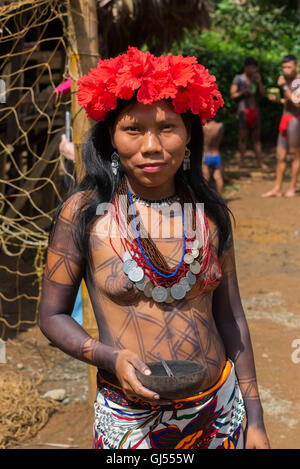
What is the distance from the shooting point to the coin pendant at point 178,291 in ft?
5.48

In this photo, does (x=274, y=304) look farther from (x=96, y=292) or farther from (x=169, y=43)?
(x=169, y=43)

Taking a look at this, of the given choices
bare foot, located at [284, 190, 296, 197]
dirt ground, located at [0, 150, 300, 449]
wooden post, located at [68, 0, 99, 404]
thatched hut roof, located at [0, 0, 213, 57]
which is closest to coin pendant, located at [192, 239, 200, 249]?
wooden post, located at [68, 0, 99, 404]

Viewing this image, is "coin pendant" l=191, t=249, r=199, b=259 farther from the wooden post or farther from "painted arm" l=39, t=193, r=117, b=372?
the wooden post

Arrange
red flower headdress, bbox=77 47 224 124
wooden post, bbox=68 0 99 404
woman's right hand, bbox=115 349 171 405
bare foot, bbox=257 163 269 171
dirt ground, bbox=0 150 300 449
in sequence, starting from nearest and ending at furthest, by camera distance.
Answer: woman's right hand, bbox=115 349 171 405, red flower headdress, bbox=77 47 224 124, wooden post, bbox=68 0 99 404, dirt ground, bbox=0 150 300 449, bare foot, bbox=257 163 269 171

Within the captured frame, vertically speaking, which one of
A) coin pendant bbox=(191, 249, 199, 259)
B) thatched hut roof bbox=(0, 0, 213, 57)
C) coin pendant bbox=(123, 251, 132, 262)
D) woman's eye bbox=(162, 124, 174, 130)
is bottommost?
coin pendant bbox=(191, 249, 199, 259)

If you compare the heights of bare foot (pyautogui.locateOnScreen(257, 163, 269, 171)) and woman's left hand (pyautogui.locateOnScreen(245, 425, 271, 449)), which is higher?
woman's left hand (pyautogui.locateOnScreen(245, 425, 271, 449))

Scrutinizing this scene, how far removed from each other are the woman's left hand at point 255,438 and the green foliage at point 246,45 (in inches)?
396

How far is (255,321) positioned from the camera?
16.2 ft

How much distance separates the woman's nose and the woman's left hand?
0.90 meters

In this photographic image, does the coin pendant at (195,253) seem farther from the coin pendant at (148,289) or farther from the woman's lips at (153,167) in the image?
the woman's lips at (153,167)

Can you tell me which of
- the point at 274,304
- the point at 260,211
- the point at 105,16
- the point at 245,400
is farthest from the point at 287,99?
the point at 245,400

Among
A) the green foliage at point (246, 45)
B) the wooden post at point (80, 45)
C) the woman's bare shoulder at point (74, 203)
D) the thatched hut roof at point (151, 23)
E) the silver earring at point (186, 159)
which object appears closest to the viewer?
the woman's bare shoulder at point (74, 203)

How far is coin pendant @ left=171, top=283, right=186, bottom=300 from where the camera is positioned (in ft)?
5.48

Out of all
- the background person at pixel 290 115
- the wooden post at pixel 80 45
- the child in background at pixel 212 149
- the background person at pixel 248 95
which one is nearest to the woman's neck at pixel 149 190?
the wooden post at pixel 80 45
